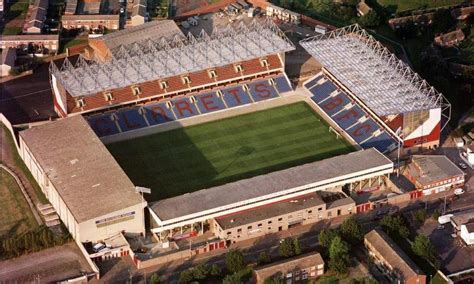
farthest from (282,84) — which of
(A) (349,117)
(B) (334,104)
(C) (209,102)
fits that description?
(A) (349,117)

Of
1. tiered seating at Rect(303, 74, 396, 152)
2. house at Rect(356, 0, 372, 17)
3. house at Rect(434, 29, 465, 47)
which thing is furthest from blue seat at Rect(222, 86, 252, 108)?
house at Rect(356, 0, 372, 17)

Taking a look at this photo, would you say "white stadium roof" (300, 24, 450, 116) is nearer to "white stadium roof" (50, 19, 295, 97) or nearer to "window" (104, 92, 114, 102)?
"white stadium roof" (50, 19, 295, 97)

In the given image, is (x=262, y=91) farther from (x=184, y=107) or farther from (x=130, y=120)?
(x=130, y=120)

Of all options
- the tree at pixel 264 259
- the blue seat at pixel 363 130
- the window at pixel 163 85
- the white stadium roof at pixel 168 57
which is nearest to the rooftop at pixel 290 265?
the tree at pixel 264 259

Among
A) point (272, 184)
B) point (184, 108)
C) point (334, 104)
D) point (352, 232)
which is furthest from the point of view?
point (334, 104)

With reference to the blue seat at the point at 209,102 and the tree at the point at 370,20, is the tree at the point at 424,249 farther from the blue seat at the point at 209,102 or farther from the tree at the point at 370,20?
the tree at the point at 370,20

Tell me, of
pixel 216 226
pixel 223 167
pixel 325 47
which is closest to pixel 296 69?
pixel 325 47
